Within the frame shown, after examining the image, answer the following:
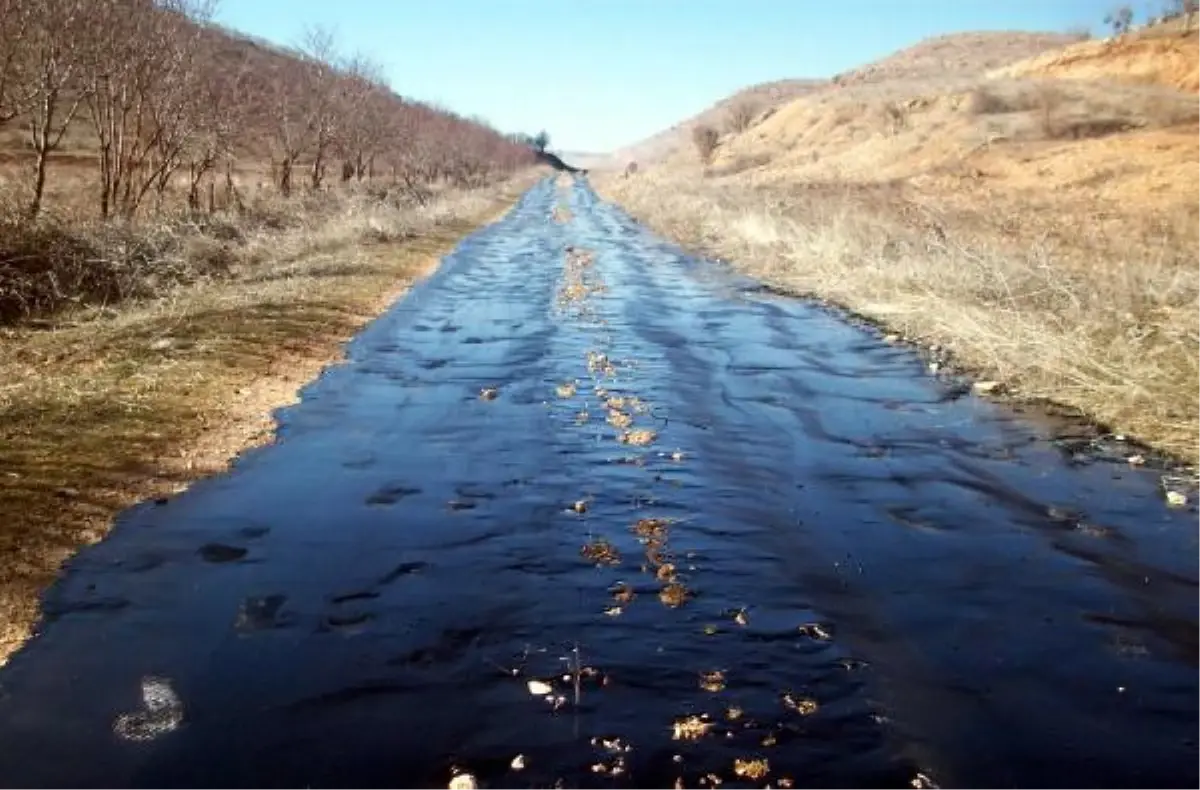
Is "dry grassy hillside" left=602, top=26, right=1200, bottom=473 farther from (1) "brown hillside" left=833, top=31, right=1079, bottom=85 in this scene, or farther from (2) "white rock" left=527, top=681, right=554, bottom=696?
(1) "brown hillside" left=833, top=31, right=1079, bottom=85

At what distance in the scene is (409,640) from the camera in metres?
5.12

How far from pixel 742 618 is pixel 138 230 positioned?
46.7 feet

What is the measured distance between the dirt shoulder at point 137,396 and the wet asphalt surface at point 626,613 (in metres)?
0.30

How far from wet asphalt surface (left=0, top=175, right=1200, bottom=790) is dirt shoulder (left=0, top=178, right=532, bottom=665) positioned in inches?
11.7

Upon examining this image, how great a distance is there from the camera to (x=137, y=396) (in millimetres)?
9125

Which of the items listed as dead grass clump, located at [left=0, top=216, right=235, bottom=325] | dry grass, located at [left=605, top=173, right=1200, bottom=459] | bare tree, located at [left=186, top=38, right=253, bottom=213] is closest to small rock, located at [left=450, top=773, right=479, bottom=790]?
dry grass, located at [left=605, top=173, right=1200, bottom=459]

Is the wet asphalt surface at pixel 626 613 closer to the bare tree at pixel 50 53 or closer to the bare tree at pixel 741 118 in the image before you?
the bare tree at pixel 50 53

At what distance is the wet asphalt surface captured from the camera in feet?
13.7

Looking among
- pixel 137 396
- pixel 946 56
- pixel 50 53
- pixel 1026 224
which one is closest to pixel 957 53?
pixel 946 56

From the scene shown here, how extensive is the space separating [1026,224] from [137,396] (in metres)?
19.9

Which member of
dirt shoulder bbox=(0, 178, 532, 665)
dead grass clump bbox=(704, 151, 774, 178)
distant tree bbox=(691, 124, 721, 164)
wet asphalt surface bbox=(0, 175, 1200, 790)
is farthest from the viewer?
distant tree bbox=(691, 124, 721, 164)

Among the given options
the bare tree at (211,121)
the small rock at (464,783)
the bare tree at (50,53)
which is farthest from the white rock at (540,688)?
the bare tree at (211,121)

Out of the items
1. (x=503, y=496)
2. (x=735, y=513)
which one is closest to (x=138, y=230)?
(x=503, y=496)

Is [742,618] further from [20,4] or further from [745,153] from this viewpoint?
[745,153]
